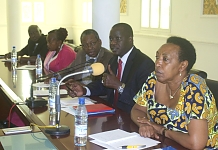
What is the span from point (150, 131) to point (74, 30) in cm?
1017

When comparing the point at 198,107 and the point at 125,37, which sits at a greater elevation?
the point at 125,37

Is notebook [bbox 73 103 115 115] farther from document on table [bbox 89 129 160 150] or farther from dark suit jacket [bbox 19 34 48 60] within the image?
dark suit jacket [bbox 19 34 48 60]

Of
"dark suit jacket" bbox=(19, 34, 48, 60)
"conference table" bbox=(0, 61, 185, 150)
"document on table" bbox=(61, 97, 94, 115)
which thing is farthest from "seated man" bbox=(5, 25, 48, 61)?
"document on table" bbox=(61, 97, 94, 115)

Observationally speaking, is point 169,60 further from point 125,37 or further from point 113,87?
point 125,37

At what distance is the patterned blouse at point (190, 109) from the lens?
6.48 ft

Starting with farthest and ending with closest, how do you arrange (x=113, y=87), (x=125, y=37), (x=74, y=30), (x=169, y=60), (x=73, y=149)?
(x=74, y=30)
(x=125, y=37)
(x=113, y=87)
(x=169, y=60)
(x=73, y=149)

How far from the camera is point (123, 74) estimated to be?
118 inches

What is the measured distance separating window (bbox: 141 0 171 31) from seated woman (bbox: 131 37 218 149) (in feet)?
17.9

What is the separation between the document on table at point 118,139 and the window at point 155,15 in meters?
5.71

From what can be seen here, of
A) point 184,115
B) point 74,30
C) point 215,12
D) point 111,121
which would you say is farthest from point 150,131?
point 74,30

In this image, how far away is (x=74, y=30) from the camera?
39.2 ft

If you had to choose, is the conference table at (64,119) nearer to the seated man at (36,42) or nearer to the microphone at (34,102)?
the microphone at (34,102)

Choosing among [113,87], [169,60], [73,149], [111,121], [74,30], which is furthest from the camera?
[74,30]

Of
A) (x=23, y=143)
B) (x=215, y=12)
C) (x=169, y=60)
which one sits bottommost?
(x=23, y=143)
